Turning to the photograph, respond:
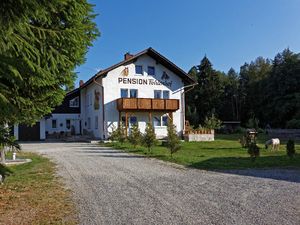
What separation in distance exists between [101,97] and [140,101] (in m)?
3.52

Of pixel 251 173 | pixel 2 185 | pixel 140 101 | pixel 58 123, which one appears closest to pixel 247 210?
pixel 251 173

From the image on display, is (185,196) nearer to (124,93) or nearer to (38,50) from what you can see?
(38,50)

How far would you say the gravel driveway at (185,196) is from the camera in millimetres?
6020

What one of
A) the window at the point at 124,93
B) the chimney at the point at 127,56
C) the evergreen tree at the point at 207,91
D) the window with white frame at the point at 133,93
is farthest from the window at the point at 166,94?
the evergreen tree at the point at 207,91

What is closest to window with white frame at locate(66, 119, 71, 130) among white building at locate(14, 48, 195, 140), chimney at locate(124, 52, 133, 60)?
white building at locate(14, 48, 195, 140)

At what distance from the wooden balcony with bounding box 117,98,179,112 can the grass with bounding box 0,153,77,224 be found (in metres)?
20.8

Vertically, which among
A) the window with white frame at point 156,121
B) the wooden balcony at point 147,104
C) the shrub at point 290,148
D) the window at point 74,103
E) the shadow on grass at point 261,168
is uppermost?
the window at point 74,103

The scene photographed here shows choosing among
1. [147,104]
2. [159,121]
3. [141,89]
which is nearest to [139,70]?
[141,89]

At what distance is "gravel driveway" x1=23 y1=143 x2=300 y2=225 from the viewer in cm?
602

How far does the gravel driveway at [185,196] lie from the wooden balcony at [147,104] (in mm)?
20260

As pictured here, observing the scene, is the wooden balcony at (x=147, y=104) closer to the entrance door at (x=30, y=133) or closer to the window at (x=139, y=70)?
the window at (x=139, y=70)

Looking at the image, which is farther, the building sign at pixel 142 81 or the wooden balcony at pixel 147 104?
the building sign at pixel 142 81

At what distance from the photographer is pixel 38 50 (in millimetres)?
6727

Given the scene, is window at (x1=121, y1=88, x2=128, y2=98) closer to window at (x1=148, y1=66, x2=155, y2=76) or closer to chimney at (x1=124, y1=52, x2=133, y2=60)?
window at (x1=148, y1=66, x2=155, y2=76)
